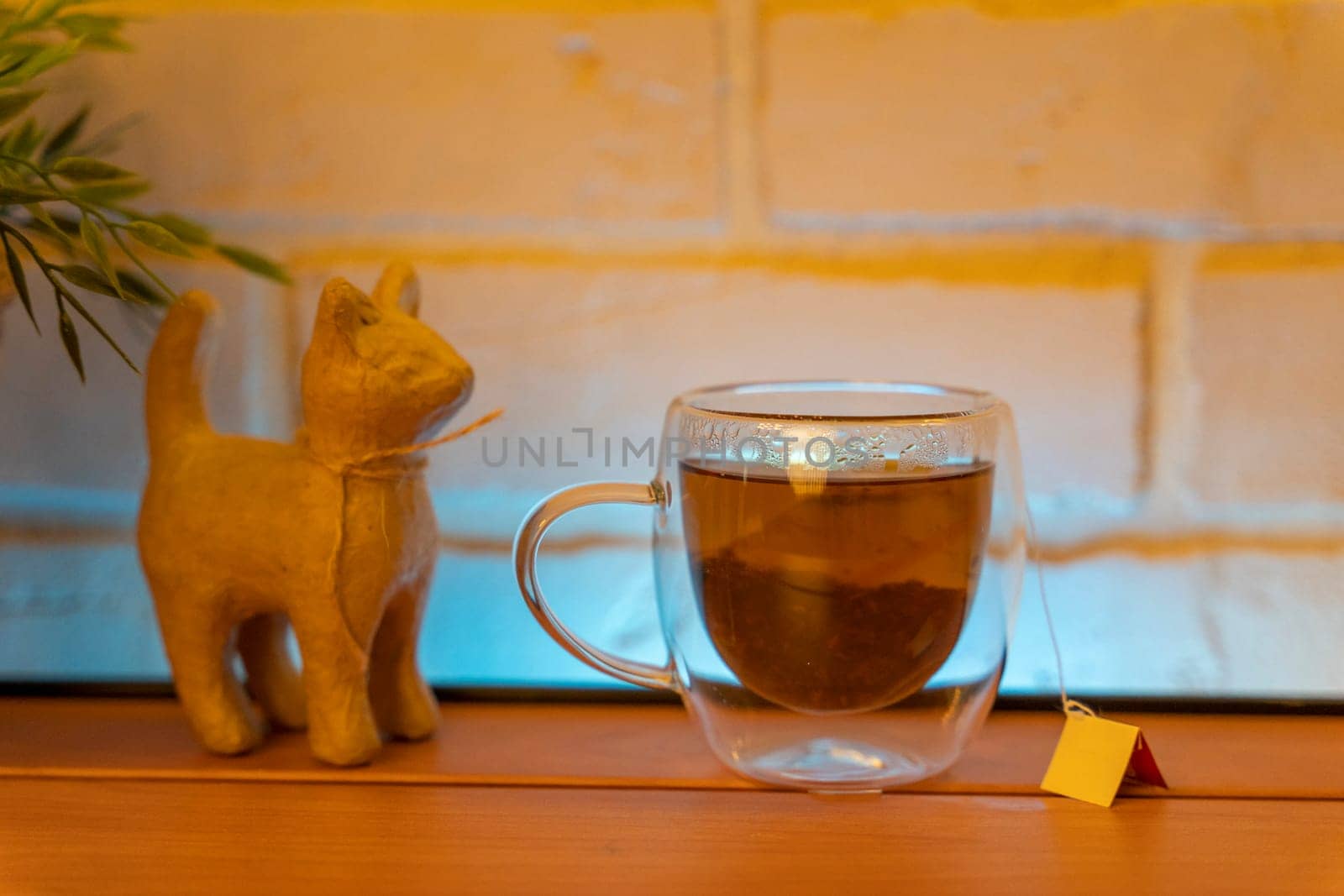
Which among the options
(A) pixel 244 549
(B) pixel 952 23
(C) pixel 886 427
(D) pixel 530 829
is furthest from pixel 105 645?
(B) pixel 952 23

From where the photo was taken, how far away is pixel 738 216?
0.54 m

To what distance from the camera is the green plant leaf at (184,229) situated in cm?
51

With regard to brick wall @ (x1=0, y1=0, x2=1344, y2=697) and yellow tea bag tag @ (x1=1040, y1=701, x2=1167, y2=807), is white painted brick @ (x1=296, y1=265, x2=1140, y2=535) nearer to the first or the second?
brick wall @ (x1=0, y1=0, x2=1344, y2=697)

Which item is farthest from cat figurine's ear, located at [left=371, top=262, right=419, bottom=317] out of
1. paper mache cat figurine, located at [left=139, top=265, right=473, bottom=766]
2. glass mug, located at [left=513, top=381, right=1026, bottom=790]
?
glass mug, located at [left=513, top=381, right=1026, bottom=790]

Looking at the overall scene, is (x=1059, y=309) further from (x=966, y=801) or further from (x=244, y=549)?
(x=244, y=549)

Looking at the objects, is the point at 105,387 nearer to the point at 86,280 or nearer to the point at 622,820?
the point at 86,280

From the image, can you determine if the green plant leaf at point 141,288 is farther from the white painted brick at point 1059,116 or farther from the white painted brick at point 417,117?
the white painted brick at point 1059,116

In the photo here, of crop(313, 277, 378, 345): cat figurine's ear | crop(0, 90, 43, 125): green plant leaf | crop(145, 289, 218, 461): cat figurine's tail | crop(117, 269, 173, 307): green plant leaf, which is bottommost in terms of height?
crop(145, 289, 218, 461): cat figurine's tail

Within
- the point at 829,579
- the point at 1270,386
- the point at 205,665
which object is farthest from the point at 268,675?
the point at 1270,386

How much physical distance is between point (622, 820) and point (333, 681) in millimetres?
130

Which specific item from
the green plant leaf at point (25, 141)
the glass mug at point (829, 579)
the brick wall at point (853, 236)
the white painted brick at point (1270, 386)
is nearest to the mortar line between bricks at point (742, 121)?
the brick wall at point (853, 236)

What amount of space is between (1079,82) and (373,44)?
1.12 ft

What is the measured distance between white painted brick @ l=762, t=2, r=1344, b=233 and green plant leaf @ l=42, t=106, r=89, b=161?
1.08 feet

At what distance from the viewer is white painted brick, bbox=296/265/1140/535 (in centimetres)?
54
